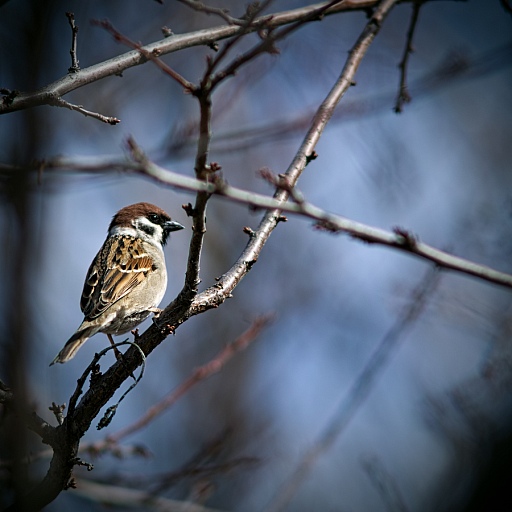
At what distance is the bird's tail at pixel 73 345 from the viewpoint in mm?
3824

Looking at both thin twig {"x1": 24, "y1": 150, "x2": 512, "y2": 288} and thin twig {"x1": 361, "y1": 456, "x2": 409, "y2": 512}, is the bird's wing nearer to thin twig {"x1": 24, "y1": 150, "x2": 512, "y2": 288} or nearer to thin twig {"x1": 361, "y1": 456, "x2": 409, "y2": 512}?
thin twig {"x1": 361, "y1": 456, "x2": 409, "y2": 512}

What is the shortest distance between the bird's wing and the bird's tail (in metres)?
0.15

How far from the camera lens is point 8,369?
4.43 ft

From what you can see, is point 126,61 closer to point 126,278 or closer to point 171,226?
point 126,278

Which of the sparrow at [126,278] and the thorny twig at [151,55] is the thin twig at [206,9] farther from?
the sparrow at [126,278]

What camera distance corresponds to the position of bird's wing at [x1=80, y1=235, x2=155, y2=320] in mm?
4512

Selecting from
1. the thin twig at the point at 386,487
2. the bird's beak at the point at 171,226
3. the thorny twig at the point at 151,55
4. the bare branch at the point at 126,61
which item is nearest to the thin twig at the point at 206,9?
the bare branch at the point at 126,61

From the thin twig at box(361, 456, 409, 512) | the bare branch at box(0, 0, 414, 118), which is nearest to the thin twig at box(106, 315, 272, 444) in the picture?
the thin twig at box(361, 456, 409, 512)

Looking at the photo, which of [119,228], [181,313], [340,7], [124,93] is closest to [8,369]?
[181,313]

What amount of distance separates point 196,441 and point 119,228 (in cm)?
438

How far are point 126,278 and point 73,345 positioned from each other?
85 centimetres

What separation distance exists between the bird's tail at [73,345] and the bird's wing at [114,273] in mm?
149

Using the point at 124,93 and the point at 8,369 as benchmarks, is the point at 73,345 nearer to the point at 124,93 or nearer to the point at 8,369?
the point at 8,369

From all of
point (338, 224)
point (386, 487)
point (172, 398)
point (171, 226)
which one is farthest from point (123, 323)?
point (338, 224)
